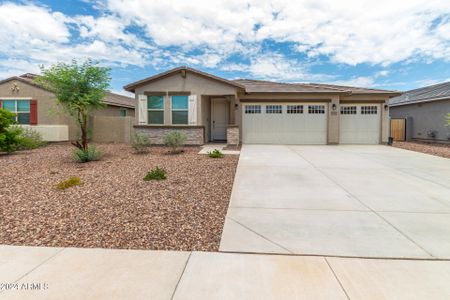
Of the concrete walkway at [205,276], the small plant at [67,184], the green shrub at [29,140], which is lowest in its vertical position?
the concrete walkway at [205,276]

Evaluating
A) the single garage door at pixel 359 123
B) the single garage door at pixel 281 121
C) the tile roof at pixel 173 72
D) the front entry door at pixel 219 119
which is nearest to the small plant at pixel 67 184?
the tile roof at pixel 173 72

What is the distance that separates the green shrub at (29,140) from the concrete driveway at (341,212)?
34.6 feet

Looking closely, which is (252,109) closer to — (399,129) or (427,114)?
(399,129)

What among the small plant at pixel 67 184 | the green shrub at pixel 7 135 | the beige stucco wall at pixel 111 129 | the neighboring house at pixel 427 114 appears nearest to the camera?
the small plant at pixel 67 184

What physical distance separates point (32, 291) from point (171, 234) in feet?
5.48

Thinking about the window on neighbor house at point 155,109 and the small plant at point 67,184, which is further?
the window on neighbor house at point 155,109

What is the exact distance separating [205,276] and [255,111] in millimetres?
13894

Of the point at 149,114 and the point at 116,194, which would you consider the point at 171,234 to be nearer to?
the point at 116,194

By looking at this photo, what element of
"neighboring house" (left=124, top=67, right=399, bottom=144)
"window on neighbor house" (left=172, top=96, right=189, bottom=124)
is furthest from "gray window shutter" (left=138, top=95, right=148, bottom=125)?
"window on neighbor house" (left=172, top=96, right=189, bottom=124)

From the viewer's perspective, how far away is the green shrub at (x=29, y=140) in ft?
39.8

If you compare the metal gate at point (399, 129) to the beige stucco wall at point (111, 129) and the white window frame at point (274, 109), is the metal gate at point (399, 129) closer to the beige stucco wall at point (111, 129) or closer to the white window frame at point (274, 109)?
the white window frame at point (274, 109)

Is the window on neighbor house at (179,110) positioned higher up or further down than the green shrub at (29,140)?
higher up

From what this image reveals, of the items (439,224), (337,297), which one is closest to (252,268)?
(337,297)

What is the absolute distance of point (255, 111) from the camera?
1602 cm
